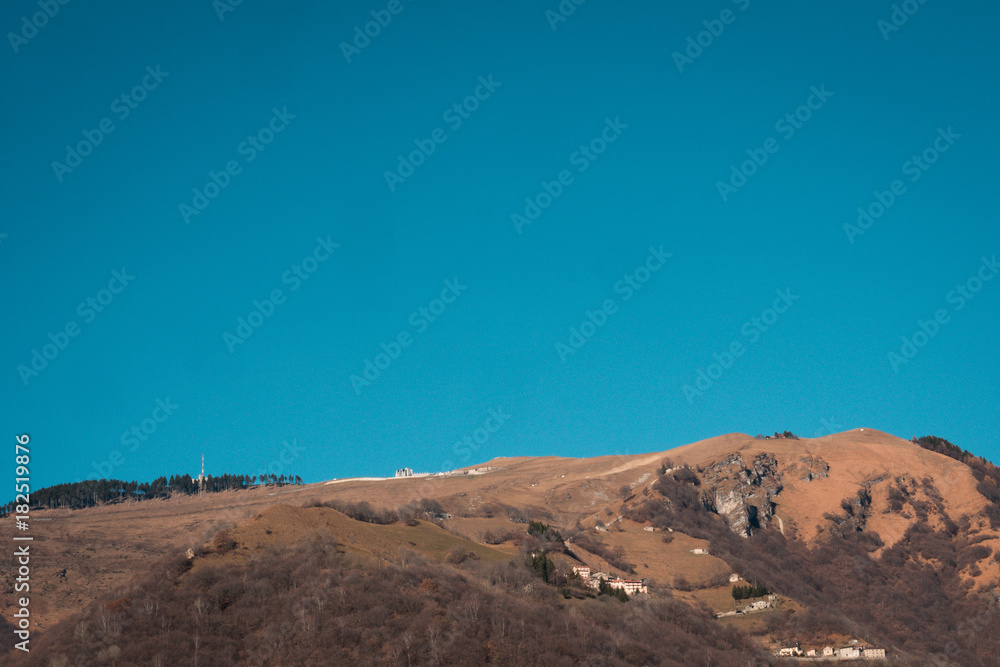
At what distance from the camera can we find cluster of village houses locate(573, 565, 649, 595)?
7719cm

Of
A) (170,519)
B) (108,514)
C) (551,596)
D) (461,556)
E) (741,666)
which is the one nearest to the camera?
(741,666)

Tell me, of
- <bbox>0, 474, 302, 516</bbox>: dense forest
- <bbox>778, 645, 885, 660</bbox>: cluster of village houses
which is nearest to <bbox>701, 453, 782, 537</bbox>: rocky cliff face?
<bbox>778, 645, 885, 660</bbox>: cluster of village houses

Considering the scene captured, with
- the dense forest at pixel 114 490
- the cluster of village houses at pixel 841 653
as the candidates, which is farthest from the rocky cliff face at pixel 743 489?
the dense forest at pixel 114 490

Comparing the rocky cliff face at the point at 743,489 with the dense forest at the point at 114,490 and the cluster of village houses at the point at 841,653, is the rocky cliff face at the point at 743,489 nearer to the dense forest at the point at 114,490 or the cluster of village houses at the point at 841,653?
the cluster of village houses at the point at 841,653

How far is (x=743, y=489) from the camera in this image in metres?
122

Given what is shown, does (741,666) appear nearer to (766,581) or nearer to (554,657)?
(554,657)

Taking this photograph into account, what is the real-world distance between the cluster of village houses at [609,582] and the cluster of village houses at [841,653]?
44.1 feet

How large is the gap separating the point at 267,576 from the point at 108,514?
90300 millimetres

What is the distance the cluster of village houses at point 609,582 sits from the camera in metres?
77.2

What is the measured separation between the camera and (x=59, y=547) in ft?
302

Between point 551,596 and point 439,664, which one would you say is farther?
point 551,596

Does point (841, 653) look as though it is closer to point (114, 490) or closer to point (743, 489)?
point (743, 489)

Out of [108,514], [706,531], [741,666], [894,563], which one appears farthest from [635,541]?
[108,514]

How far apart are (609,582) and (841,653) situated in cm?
2030
